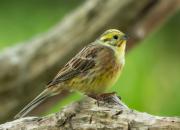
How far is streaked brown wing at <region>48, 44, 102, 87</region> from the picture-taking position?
383cm

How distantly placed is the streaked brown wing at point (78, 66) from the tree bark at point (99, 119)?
0.34 m

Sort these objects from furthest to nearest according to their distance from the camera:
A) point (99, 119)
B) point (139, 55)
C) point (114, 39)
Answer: point (139, 55) → point (114, 39) → point (99, 119)

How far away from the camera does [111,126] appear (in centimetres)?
333

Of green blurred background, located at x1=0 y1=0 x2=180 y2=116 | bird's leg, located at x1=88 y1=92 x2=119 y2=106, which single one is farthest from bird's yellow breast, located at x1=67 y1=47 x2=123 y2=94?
green blurred background, located at x1=0 y1=0 x2=180 y2=116

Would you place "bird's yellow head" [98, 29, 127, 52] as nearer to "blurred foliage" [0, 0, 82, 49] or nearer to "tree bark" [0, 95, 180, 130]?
"tree bark" [0, 95, 180, 130]

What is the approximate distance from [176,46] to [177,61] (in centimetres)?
17

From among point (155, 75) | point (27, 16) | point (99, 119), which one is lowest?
point (99, 119)

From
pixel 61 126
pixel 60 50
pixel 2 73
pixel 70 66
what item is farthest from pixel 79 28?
pixel 61 126

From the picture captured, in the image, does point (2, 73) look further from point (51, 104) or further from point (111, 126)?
point (111, 126)

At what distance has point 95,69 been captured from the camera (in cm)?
385

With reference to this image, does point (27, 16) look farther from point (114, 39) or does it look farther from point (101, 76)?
point (101, 76)

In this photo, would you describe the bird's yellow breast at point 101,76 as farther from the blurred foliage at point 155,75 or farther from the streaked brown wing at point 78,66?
the blurred foliage at point 155,75

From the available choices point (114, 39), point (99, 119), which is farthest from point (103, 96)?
point (114, 39)

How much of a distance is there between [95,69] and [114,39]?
18 centimetres
